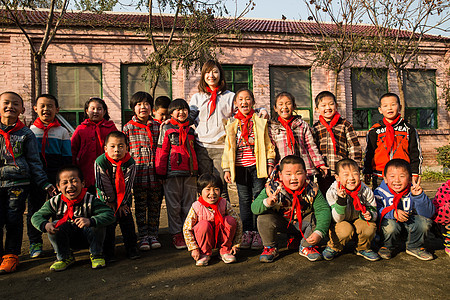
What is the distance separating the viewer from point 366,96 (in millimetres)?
11336

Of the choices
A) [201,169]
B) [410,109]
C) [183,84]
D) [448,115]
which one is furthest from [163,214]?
[448,115]

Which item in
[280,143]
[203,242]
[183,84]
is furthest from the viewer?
[183,84]

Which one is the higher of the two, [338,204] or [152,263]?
[338,204]

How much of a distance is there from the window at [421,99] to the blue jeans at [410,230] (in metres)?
9.79

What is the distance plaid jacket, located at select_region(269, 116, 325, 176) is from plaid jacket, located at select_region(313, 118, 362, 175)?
0.49ft

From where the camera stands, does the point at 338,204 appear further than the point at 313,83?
No

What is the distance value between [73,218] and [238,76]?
27.3 feet

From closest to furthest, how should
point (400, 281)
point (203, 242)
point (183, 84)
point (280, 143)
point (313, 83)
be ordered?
1. point (400, 281)
2. point (203, 242)
3. point (280, 143)
4. point (183, 84)
5. point (313, 83)

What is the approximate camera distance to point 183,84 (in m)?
10.1

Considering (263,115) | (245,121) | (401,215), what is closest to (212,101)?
(245,121)

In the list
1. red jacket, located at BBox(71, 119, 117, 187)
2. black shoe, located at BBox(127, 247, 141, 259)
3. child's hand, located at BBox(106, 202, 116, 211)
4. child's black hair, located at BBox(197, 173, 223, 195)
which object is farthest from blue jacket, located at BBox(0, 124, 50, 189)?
child's black hair, located at BBox(197, 173, 223, 195)

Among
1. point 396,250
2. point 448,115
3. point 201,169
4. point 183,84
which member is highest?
point 183,84

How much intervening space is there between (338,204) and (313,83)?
8535 millimetres

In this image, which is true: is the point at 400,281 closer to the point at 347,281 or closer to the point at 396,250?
the point at 347,281
